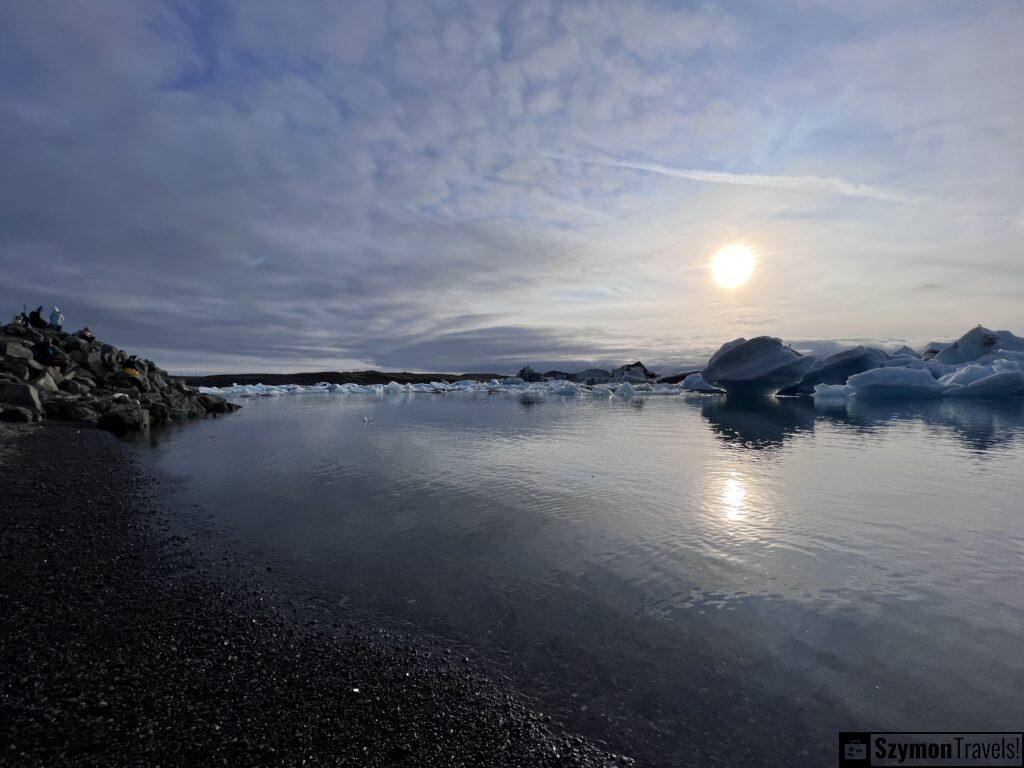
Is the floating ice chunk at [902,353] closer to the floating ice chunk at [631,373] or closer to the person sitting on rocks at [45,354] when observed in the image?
the floating ice chunk at [631,373]

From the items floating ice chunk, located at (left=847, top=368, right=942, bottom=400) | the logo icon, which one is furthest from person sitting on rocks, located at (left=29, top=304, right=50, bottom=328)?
floating ice chunk, located at (left=847, top=368, right=942, bottom=400)

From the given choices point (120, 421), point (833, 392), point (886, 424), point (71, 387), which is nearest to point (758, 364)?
point (833, 392)

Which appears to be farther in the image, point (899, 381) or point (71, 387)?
point (899, 381)

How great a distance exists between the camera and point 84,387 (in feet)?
75.5

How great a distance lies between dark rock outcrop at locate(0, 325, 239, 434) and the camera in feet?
60.6

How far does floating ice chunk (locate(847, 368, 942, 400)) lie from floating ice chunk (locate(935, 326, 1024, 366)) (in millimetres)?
13323

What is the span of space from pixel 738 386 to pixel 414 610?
51930mm

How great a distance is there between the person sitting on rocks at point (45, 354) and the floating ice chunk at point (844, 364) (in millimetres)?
56738

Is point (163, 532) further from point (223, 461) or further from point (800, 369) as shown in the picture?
Result: point (800, 369)

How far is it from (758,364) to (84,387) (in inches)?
1975

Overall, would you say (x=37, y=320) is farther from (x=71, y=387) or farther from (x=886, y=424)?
(x=886, y=424)

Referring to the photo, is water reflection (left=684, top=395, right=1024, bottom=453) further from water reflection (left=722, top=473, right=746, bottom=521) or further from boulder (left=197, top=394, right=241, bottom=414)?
boulder (left=197, top=394, right=241, bottom=414)

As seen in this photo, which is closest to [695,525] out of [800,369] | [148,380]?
[148,380]

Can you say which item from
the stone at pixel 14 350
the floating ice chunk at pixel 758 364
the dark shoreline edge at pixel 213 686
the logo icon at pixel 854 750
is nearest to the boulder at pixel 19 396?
the stone at pixel 14 350
